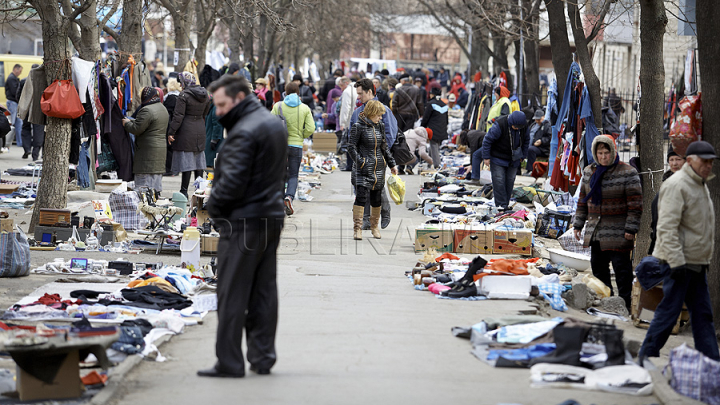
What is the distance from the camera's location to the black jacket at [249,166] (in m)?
5.72

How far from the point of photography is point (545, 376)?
6.09 metres

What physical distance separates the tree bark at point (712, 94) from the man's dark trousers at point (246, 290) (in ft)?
14.3

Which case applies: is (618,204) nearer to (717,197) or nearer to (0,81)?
(717,197)

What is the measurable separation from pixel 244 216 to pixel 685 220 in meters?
3.43

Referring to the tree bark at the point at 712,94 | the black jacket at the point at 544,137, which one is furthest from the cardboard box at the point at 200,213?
the black jacket at the point at 544,137

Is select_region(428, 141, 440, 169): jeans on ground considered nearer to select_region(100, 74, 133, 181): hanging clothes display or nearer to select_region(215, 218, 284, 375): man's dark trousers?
select_region(100, 74, 133, 181): hanging clothes display

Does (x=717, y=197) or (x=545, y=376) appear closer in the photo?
(x=545, y=376)

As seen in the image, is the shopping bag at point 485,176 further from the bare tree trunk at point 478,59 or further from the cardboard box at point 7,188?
the bare tree trunk at point 478,59

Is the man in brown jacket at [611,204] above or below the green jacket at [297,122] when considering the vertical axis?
below

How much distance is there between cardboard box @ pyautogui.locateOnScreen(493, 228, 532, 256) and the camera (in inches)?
463

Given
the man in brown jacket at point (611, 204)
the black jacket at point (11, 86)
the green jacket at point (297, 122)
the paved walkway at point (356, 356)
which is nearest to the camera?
the paved walkway at point (356, 356)

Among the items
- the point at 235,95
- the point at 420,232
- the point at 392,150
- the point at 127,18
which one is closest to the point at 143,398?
the point at 235,95

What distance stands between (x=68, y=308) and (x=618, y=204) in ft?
17.4

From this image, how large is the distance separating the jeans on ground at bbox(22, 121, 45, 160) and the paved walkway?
12400mm
